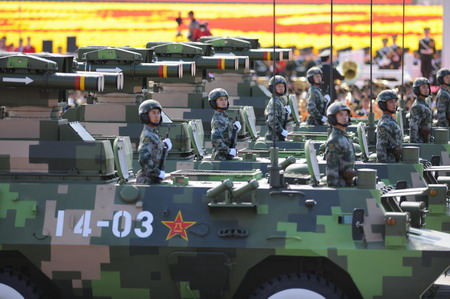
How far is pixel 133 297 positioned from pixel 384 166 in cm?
697

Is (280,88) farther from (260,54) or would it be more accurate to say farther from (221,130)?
(260,54)

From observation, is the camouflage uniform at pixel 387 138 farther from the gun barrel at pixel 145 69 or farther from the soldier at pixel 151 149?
the soldier at pixel 151 149

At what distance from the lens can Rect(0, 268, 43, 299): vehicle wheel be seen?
18.1 metres

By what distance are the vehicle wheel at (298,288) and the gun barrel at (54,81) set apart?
3.55m

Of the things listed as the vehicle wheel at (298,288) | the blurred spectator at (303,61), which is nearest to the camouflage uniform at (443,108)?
the blurred spectator at (303,61)

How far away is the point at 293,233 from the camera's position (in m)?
17.8

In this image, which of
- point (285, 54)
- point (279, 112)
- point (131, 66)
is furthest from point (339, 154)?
point (285, 54)

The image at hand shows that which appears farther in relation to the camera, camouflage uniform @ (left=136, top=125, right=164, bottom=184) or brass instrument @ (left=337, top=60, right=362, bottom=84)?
brass instrument @ (left=337, top=60, right=362, bottom=84)

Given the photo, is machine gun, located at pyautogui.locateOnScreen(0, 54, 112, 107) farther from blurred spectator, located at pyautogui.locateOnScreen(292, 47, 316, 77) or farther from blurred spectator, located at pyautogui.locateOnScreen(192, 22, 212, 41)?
blurred spectator, located at pyautogui.locateOnScreen(292, 47, 316, 77)

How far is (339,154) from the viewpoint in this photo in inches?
746

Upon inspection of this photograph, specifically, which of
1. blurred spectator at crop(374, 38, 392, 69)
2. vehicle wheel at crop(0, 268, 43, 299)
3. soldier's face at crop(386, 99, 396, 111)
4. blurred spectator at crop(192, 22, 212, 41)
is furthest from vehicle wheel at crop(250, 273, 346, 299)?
blurred spectator at crop(374, 38, 392, 69)

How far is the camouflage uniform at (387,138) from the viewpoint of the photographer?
936 inches

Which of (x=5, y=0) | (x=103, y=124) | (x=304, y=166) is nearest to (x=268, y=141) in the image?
(x=103, y=124)

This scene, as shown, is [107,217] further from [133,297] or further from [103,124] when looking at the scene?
[103,124]
